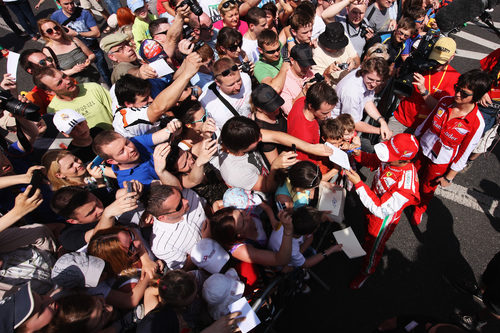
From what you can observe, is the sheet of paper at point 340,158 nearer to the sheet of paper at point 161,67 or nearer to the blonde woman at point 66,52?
the sheet of paper at point 161,67

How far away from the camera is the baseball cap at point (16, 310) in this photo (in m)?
1.74

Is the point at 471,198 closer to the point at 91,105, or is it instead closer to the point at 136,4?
the point at 91,105

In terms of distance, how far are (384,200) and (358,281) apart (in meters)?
1.13

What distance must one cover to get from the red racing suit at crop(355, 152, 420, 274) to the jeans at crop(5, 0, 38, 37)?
972 cm

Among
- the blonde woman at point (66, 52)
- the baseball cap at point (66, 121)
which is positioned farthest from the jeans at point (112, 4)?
the baseball cap at point (66, 121)

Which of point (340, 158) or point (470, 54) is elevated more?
point (470, 54)

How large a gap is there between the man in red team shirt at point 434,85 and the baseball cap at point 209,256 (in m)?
3.39

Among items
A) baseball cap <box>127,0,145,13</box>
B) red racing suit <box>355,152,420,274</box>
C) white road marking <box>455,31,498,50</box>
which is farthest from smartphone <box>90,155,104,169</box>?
white road marking <box>455,31,498,50</box>

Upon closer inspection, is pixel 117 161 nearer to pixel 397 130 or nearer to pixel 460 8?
pixel 397 130

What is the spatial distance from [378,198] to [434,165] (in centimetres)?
118

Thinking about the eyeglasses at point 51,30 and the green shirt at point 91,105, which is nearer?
the green shirt at point 91,105

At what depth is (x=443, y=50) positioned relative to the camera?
11.9 ft

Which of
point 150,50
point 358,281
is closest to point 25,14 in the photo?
point 150,50

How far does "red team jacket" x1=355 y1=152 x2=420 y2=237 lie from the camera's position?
2.85 metres
